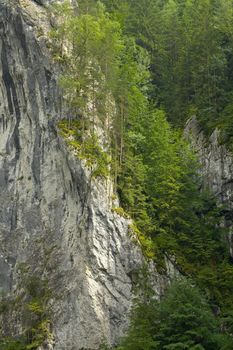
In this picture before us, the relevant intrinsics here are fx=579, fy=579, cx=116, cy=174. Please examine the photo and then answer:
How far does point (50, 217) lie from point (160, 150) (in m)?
7.67

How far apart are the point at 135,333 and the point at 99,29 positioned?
17256mm

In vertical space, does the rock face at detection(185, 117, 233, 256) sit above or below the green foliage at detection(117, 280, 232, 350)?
above

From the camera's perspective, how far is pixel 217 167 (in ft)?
110

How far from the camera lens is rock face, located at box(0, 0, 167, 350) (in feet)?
87.4

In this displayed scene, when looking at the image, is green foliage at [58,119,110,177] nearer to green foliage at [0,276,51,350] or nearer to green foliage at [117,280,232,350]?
green foliage at [0,276,51,350]

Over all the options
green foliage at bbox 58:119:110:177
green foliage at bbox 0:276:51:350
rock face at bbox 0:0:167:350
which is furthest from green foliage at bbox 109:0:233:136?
green foliage at bbox 0:276:51:350

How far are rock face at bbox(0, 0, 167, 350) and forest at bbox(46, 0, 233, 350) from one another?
1051mm

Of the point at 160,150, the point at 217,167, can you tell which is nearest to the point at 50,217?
the point at 160,150

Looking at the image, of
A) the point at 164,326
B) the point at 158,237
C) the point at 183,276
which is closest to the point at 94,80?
the point at 158,237

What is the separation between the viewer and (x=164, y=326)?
75.3ft

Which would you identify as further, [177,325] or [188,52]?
[188,52]

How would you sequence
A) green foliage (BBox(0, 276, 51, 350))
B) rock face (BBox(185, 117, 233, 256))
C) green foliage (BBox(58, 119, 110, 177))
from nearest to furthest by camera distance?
green foliage (BBox(0, 276, 51, 350)), green foliage (BBox(58, 119, 110, 177)), rock face (BBox(185, 117, 233, 256))

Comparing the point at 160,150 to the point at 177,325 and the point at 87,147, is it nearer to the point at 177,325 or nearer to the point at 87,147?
the point at 87,147

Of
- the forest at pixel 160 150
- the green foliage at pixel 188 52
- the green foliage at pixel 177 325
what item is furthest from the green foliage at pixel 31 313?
the green foliage at pixel 188 52
